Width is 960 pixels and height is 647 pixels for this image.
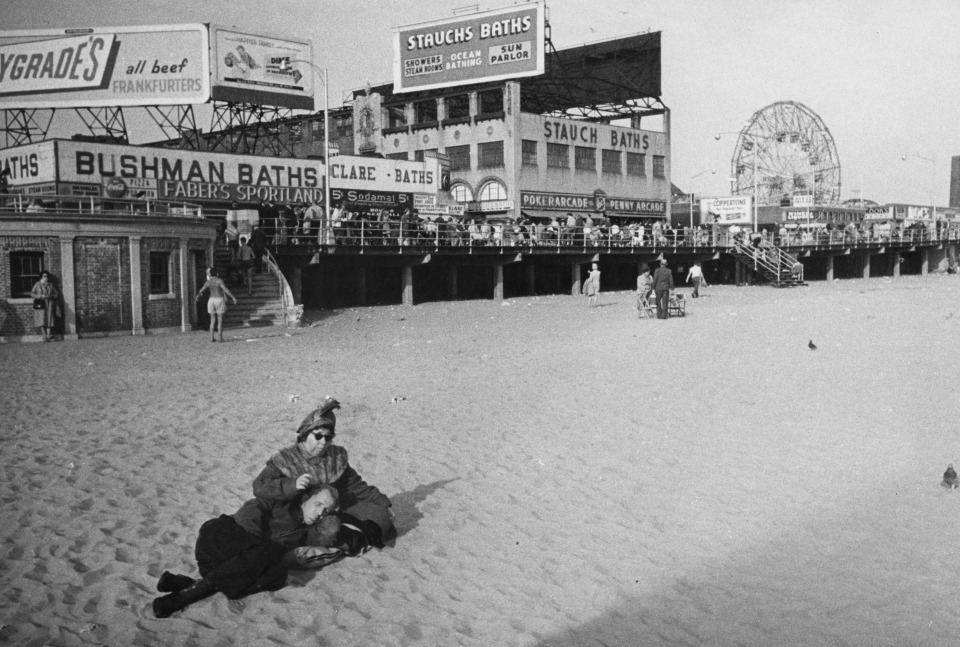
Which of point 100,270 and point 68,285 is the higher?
point 100,270

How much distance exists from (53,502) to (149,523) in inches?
43.7

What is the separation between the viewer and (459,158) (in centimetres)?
5331

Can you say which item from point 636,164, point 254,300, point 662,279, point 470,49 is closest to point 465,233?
point 662,279

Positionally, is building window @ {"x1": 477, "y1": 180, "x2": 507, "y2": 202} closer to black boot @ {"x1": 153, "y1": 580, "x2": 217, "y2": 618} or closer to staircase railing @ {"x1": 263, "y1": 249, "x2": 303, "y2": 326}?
staircase railing @ {"x1": 263, "y1": 249, "x2": 303, "y2": 326}

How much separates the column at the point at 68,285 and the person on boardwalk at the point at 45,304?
264 mm

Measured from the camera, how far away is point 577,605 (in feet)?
19.6

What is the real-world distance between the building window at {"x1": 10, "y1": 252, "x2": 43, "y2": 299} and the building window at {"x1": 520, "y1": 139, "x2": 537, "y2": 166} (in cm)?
3419

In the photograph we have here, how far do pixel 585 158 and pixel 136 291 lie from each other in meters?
37.7

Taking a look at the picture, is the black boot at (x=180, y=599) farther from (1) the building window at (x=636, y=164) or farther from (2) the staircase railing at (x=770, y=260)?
(1) the building window at (x=636, y=164)

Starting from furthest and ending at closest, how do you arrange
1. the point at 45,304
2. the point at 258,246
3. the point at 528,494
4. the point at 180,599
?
the point at 258,246 → the point at 45,304 → the point at 528,494 → the point at 180,599

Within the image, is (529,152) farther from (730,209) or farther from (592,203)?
(730,209)

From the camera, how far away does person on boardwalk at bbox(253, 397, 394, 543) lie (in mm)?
6480

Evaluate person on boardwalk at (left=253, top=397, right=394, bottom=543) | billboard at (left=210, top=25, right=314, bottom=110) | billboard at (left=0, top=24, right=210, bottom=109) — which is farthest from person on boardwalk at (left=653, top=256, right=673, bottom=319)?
billboard at (left=0, top=24, right=210, bottom=109)

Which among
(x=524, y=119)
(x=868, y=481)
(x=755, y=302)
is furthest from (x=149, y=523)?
(x=524, y=119)
